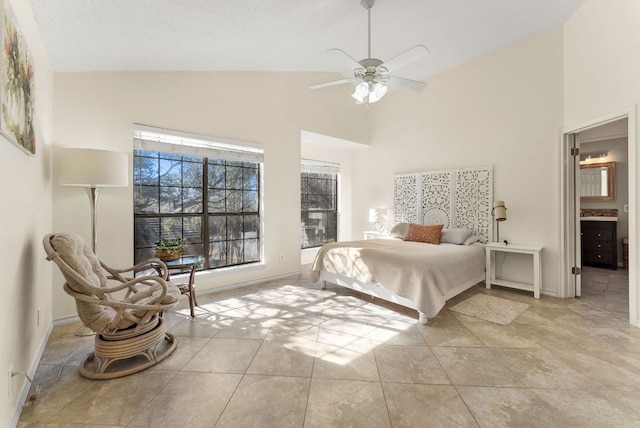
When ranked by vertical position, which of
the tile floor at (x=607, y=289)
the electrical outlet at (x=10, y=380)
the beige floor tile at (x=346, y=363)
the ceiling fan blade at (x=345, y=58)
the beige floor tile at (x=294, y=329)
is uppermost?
the ceiling fan blade at (x=345, y=58)

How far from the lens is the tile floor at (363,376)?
5.12 feet

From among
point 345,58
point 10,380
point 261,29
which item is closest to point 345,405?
point 10,380

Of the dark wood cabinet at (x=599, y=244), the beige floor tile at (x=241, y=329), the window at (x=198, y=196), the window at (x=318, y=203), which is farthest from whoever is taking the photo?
the window at (x=318, y=203)

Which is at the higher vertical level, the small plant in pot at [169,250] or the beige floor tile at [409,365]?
the small plant in pot at [169,250]

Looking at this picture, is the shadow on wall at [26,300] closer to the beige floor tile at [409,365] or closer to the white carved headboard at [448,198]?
the beige floor tile at [409,365]

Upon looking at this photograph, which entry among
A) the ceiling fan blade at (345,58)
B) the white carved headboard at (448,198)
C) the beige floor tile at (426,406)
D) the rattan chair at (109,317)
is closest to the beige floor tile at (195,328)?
the rattan chair at (109,317)

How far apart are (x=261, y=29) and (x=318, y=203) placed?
369cm

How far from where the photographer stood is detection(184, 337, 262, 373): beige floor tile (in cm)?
204

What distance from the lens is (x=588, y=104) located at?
317 cm

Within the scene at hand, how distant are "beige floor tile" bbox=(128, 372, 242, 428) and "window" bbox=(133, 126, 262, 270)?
6.81 feet

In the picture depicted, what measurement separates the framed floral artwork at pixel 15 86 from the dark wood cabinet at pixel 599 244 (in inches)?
292

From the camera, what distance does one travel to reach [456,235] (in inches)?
162

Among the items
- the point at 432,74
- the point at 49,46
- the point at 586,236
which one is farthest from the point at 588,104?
the point at 49,46

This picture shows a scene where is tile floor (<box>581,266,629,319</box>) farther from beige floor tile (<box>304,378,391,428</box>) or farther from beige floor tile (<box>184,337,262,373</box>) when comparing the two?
beige floor tile (<box>184,337,262,373</box>)
